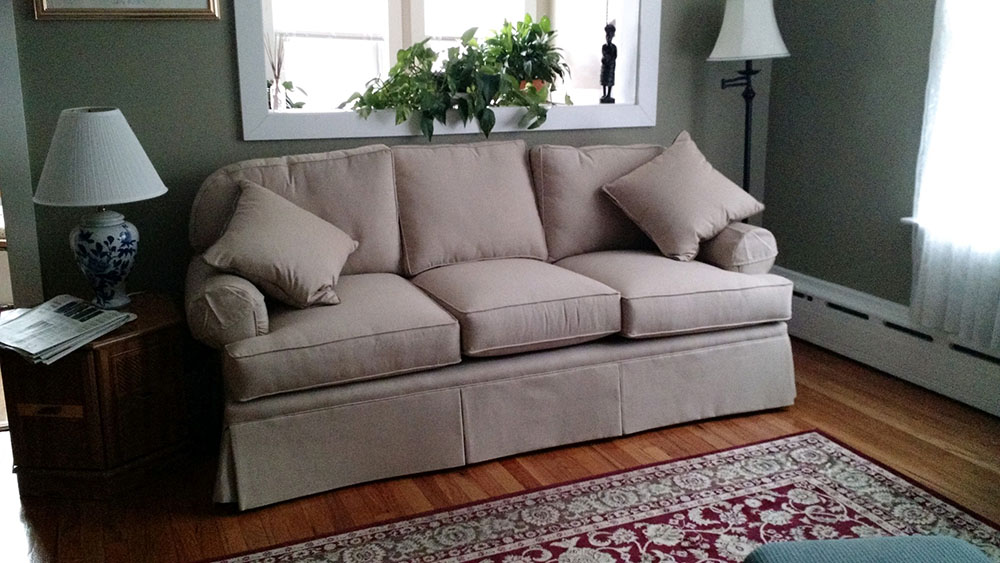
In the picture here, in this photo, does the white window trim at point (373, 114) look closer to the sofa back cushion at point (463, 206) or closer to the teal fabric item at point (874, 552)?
the sofa back cushion at point (463, 206)

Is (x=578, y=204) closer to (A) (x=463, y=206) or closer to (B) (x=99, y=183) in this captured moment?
(A) (x=463, y=206)

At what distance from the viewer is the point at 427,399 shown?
260cm

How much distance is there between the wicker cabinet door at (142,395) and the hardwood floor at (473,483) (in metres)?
0.14

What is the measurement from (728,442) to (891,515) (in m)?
0.60

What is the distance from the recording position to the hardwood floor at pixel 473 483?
90.4 inches

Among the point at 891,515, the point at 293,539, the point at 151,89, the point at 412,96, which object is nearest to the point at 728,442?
the point at 891,515

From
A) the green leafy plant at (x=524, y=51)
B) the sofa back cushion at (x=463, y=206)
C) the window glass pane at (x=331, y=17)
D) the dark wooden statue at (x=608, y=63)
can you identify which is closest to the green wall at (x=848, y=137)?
the dark wooden statue at (x=608, y=63)

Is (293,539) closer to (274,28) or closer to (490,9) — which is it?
(274,28)

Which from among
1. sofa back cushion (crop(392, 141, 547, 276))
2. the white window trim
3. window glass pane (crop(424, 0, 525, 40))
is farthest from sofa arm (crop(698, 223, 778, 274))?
window glass pane (crop(424, 0, 525, 40))

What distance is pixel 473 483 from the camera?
261 cm

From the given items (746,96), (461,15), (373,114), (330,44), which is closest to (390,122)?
(373,114)

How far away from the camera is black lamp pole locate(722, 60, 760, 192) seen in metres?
3.71

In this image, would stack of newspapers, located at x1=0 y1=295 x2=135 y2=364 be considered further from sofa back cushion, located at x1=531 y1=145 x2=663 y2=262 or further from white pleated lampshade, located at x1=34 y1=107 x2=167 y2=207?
sofa back cushion, located at x1=531 y1=145 x2=663 y2=262

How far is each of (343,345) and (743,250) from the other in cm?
150
